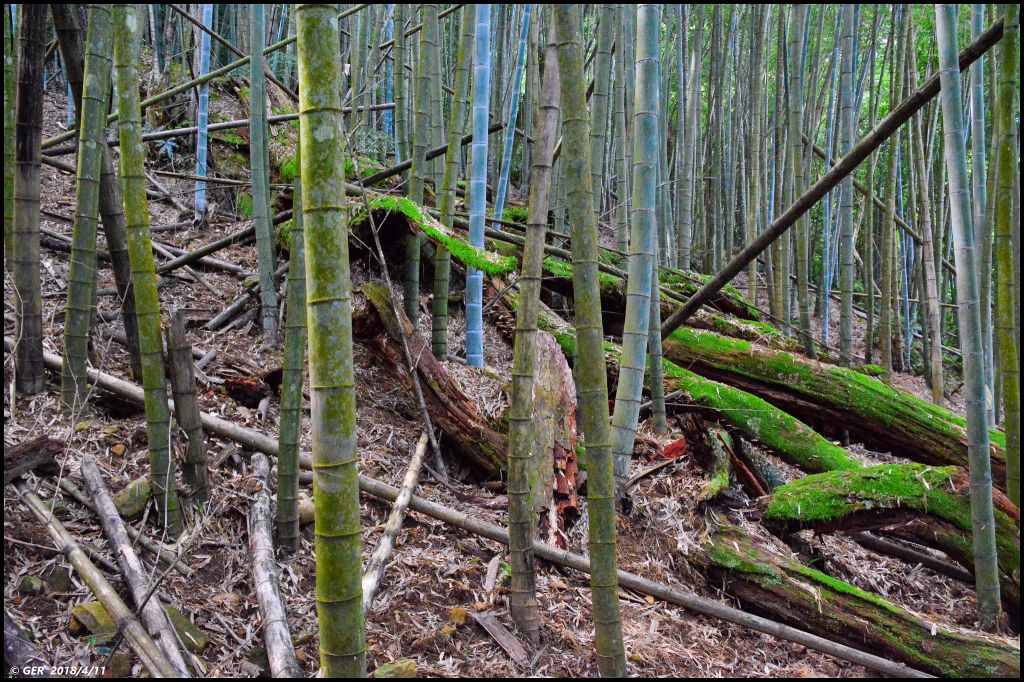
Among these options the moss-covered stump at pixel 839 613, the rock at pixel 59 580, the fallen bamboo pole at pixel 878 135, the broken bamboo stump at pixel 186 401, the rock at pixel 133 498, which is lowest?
the moss-covered stump at pixel 839 613

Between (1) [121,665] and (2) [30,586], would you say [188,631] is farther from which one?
(2) [30,586]

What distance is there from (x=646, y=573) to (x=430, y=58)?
283 centimetres

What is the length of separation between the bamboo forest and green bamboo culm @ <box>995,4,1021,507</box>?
12 millimetres

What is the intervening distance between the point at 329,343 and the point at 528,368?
0.94 m

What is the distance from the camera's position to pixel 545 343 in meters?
3.39

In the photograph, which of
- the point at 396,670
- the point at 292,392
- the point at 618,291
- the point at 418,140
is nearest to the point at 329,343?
the point at 396,670

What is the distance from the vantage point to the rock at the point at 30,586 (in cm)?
181

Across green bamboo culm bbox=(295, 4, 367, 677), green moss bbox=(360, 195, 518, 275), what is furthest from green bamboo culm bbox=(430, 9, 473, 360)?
green bamboo culm bbox=(295, 4, 367, 677)

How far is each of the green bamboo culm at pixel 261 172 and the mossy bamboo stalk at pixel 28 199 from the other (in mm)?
944

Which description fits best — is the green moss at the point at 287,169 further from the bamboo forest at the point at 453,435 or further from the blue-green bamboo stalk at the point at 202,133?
the bamboo forest at the point at 453,435

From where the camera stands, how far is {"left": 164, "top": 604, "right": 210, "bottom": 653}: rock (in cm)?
180

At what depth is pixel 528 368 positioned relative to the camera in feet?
6.56

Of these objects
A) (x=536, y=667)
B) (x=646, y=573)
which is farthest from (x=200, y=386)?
(x=646, y=573)

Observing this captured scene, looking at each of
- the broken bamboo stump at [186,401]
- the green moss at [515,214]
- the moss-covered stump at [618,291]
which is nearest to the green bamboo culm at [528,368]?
the broken bamboo stump at [186,401]
